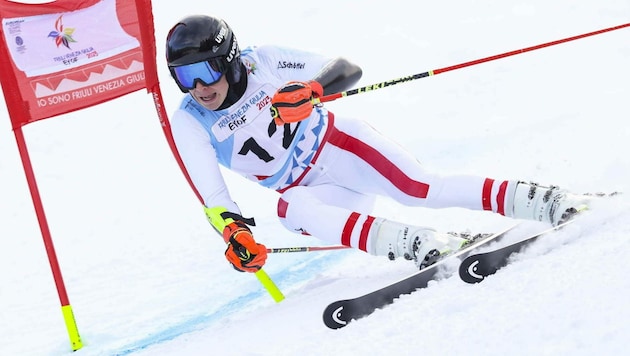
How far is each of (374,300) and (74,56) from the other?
2784mm

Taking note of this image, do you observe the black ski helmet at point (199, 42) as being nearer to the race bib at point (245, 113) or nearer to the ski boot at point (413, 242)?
the race bib at point (245, 113)

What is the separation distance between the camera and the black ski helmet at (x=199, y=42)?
12.4 feet

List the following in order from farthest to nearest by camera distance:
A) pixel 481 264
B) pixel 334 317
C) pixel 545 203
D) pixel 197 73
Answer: pixel 197 73 < pixel 545 203 < pixel 334 317 < pixel 481 264

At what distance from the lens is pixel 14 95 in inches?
189

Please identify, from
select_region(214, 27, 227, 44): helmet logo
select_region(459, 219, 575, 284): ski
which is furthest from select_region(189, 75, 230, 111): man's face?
select_region(459, 219, 575, 284): ski

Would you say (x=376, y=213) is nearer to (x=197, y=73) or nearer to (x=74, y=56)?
(x=74, y=56)

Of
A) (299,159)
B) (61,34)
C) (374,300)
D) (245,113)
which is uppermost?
(61,34)

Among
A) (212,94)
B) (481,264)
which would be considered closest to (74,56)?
(212,94)

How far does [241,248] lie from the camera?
373cm

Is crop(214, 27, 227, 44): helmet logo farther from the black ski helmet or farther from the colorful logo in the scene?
the colorful logo

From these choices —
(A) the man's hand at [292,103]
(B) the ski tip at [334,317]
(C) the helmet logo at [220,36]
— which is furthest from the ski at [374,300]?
(C) the helmet logo at [220,36]

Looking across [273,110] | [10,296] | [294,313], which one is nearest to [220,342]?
[294,313]

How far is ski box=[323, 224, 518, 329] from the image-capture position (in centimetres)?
287

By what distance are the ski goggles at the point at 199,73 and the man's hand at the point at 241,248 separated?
698 millimetres
